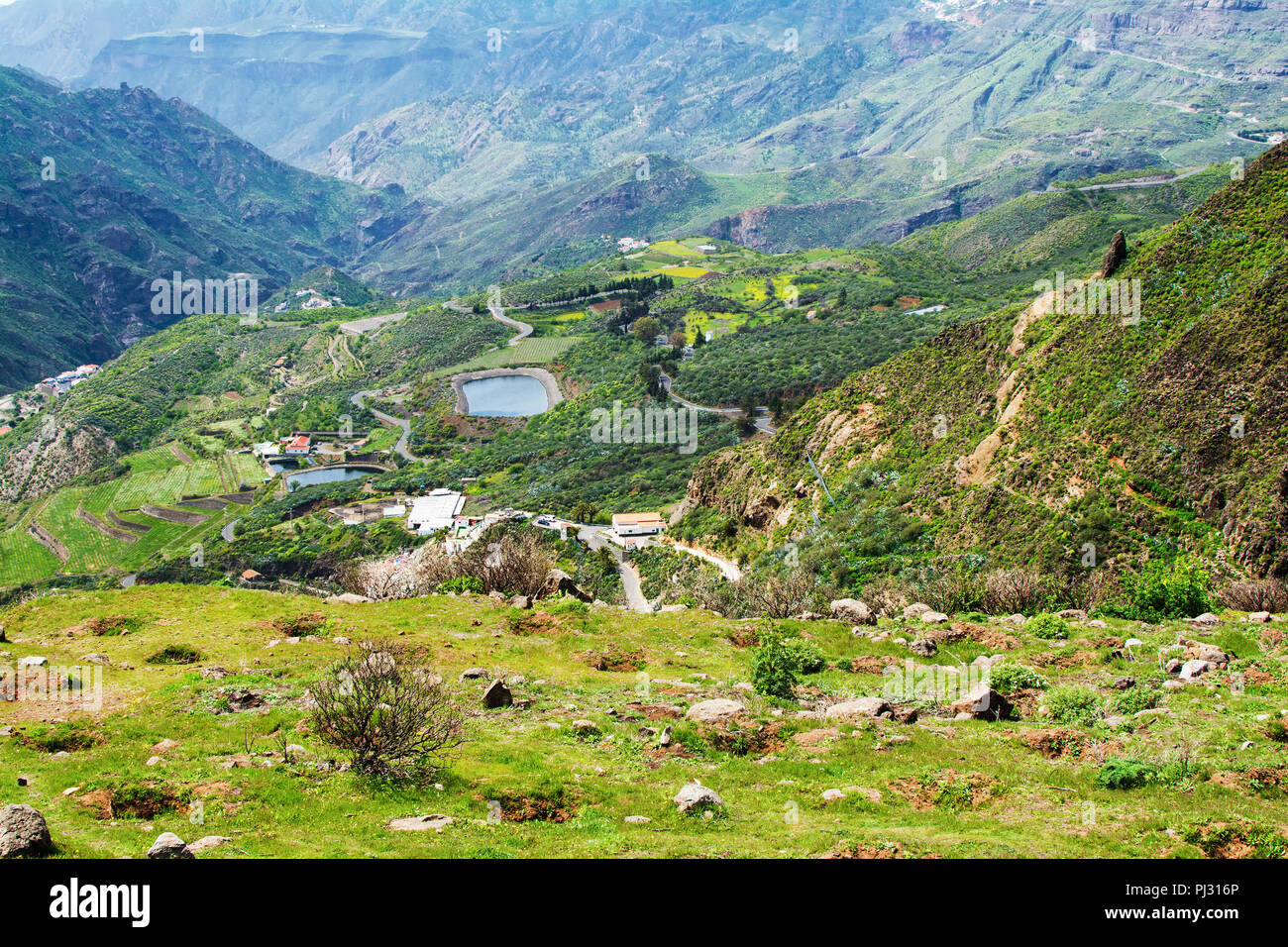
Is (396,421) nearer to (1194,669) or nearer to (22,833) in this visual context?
(1194,669)

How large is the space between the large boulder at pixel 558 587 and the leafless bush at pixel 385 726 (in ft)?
60.7

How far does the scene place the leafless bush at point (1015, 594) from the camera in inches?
1305

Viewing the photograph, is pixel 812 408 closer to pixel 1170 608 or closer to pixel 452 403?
pixel 1170 608

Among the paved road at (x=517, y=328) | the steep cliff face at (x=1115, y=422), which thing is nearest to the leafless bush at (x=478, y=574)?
the steep cliff face at (x=1115, y=422)

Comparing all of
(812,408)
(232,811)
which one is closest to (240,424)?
(812,408)

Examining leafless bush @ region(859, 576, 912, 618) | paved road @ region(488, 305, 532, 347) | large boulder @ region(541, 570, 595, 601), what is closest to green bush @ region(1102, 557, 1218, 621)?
leafless bush @ region(859, 576, 912, 618)

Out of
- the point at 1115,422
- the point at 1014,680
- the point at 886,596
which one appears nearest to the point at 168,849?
the point at 1014,680

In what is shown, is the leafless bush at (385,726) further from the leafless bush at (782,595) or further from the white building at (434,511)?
the white building at (434,511)

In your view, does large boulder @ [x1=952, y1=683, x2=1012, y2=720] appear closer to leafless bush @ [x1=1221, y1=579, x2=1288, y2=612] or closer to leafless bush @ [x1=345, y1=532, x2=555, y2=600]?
leafless bush @ [x1=1221, y1=579, x2=1288, y2=612]

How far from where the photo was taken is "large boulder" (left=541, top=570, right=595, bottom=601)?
123ft

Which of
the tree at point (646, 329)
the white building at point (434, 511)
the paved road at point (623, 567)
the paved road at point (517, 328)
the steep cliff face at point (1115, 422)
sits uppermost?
the paved road at point (517, 328)

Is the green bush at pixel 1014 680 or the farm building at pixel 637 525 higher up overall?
the farm building at pixel 637 525
